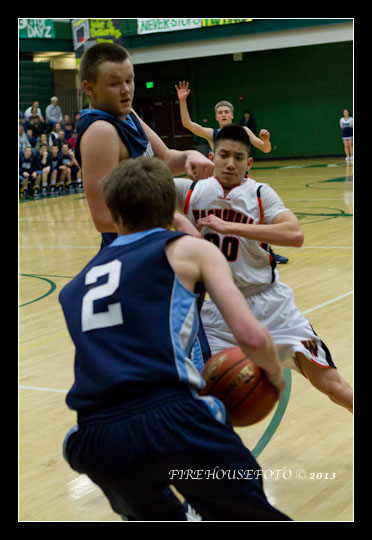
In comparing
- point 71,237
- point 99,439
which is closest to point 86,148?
point 99,439

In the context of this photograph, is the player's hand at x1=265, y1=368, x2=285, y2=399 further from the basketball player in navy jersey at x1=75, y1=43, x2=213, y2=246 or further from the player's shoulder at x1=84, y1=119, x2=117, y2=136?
the player's shoulder at x1=84, y1=119, x2=117, y2=136

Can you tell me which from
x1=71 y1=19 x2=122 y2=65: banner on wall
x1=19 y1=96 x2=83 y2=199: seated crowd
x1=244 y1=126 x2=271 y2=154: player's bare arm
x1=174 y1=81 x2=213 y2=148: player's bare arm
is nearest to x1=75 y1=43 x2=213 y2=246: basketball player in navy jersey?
x1=174 y1=81 x2=213 y2=148: player's bare arm

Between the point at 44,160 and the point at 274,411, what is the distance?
52.7 feet

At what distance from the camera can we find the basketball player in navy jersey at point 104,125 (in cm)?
286

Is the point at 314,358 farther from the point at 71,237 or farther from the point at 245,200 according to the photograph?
the point at 71,237

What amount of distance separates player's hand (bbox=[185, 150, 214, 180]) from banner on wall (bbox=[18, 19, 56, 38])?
23033mm

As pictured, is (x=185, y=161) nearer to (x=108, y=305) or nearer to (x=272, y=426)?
(x=108, y=305)

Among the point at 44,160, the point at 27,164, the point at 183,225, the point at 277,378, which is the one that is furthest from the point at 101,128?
the point at 44,160

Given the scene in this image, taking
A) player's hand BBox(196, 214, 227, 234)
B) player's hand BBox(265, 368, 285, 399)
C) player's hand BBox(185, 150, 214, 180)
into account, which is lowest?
player's hand BBox(265, 368, 285, 399)

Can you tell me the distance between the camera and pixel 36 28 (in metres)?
24.4

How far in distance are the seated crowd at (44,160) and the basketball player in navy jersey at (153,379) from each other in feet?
56.9

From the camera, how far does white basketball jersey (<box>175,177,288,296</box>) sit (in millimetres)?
3602

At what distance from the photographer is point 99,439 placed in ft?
6.45

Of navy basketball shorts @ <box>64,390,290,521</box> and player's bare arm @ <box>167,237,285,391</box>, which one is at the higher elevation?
player's bare arm @ <box>167,237,285,391</box>
